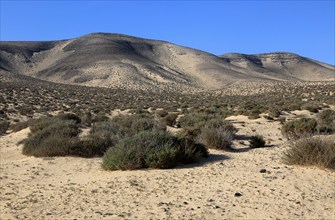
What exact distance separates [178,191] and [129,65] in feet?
387

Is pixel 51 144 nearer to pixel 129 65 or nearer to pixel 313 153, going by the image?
pixel 313 153

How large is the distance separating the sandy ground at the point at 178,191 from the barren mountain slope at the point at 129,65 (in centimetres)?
9237

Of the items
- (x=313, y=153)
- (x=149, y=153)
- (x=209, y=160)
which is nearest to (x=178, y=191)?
(x=149, y=153)

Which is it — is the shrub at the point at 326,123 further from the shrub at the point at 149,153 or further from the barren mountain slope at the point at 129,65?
the barren mountain slope at the point at 129,65

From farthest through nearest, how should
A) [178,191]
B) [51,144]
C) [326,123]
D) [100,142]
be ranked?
[326,123], [100,142], [51,144], [178,191]

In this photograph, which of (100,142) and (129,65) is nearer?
(100,142)

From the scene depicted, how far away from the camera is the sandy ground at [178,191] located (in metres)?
7.50

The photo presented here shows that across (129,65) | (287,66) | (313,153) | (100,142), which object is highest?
(287,66)

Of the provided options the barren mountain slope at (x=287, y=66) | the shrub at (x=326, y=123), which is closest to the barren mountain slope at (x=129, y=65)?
the barren mountain slope at (x=287, y=66)

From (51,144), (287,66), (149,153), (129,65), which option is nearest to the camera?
(149,153)

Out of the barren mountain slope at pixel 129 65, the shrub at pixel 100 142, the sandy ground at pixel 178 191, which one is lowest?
the sandy ground at pixel 178 191

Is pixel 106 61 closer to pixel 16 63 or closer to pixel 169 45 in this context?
pixel 16 63

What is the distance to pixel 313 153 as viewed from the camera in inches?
406

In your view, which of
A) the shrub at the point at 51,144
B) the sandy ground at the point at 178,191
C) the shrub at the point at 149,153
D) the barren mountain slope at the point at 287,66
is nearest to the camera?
the sandy ground at the point at 178,191
